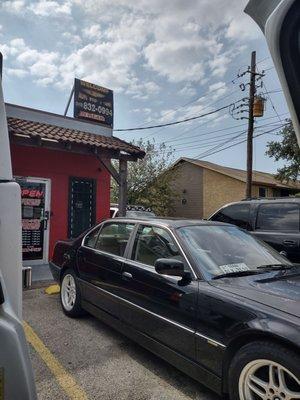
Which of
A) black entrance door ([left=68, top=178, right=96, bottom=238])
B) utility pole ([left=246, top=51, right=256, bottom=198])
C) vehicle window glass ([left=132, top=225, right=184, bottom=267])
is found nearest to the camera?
vehicle window glass ([left=132, top=225, right=184, bottom=267])

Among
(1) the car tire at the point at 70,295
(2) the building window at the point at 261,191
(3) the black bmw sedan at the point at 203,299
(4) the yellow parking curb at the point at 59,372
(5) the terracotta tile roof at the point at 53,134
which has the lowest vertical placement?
(4) the yellow parking curb at the point at 59,372

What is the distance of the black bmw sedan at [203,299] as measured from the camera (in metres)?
2.61

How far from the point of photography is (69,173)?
394 inches

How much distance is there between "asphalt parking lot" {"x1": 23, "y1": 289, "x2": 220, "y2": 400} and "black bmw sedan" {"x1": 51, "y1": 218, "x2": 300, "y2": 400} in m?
0.24

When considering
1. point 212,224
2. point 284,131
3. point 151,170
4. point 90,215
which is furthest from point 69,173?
point 151,170

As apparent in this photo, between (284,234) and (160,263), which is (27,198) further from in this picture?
(160,263)

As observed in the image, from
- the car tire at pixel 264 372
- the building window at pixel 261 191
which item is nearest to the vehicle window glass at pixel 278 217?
the car tire at pixel 264 372

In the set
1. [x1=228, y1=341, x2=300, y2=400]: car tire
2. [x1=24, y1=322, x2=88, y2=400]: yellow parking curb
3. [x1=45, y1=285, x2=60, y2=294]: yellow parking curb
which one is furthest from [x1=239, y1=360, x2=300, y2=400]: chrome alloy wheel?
[x1=45, y1=285, x2=60, y2=294]: yellow parking curb

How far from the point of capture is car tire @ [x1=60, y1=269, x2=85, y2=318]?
5121 mm

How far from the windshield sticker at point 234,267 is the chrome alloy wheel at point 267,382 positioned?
93 cm

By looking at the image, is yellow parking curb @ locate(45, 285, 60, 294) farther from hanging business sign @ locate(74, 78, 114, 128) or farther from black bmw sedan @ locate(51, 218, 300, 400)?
hanging business sign @ locate(74, 78, 114, 128)

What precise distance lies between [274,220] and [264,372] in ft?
14.9

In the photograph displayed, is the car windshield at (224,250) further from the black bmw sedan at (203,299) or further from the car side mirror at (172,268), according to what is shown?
the car side mirror at (172,268)

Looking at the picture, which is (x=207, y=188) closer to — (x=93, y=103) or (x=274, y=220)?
(x=93, y=103)
